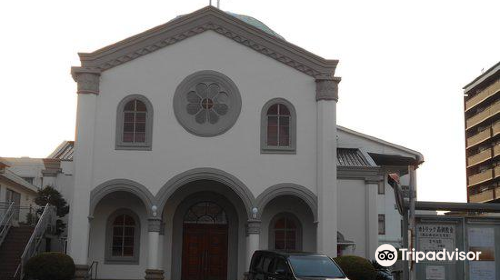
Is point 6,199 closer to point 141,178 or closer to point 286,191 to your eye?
point 141,178

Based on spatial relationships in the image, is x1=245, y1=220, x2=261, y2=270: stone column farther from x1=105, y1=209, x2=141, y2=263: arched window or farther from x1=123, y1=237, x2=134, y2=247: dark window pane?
x1=123, y1=237, x2=134, y2=247: dark window pane

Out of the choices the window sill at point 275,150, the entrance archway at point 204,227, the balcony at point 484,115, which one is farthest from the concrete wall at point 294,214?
the balcony at point 484,115

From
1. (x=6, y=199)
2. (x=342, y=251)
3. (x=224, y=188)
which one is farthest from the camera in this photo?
(x=6, y=199)

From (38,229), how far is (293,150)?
11.3 metres

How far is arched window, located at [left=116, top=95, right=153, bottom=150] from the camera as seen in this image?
2628cm

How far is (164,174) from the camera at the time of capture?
85.5 ft

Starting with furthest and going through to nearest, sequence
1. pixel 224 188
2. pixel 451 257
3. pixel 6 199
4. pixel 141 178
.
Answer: pixel 6 199 → pixel 224 188 → pixel 141 178 → pixel 451 257

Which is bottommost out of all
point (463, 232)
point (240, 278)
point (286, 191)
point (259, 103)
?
point (240, 278)

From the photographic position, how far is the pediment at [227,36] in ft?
87.7

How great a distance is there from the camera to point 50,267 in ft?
78.6

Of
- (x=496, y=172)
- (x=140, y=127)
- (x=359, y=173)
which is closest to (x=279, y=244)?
(x=359, y=173)

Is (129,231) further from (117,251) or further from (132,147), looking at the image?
(132,147)

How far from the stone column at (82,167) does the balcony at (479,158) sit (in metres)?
50.8

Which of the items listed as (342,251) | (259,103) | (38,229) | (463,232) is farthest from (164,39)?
(463,232)
